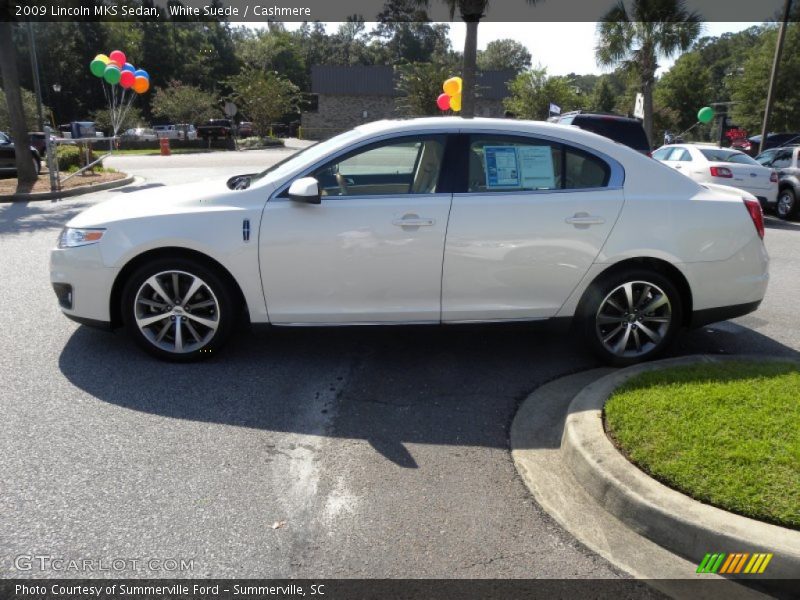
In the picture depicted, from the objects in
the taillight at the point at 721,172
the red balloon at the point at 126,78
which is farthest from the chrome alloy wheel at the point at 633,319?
A: the red balloon at the point at 126,78

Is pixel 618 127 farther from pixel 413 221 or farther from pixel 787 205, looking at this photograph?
pixel 413 221

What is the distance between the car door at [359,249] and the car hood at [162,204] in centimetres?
41

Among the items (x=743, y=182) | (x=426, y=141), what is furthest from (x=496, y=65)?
(x=426, y=141)

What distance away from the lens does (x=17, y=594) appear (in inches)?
96.9

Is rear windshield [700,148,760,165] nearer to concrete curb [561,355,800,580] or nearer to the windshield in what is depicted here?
the windshield

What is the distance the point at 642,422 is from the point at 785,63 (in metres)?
33.3

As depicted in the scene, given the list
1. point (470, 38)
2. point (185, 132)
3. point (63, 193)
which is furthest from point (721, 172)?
point (185, 132)

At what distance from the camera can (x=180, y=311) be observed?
14.9ft

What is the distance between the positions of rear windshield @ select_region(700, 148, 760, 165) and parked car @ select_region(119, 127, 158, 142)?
123ft

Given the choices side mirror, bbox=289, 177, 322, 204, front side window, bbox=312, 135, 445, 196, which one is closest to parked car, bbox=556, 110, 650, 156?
front side window, bbox=312, 135, 445, 196

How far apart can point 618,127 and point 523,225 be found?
8049mm

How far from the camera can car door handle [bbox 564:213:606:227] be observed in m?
4.49

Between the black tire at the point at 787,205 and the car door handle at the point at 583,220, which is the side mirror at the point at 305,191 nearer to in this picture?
the car door handle at the point at 583,220

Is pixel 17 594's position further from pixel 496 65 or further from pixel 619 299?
pixel 496 65
